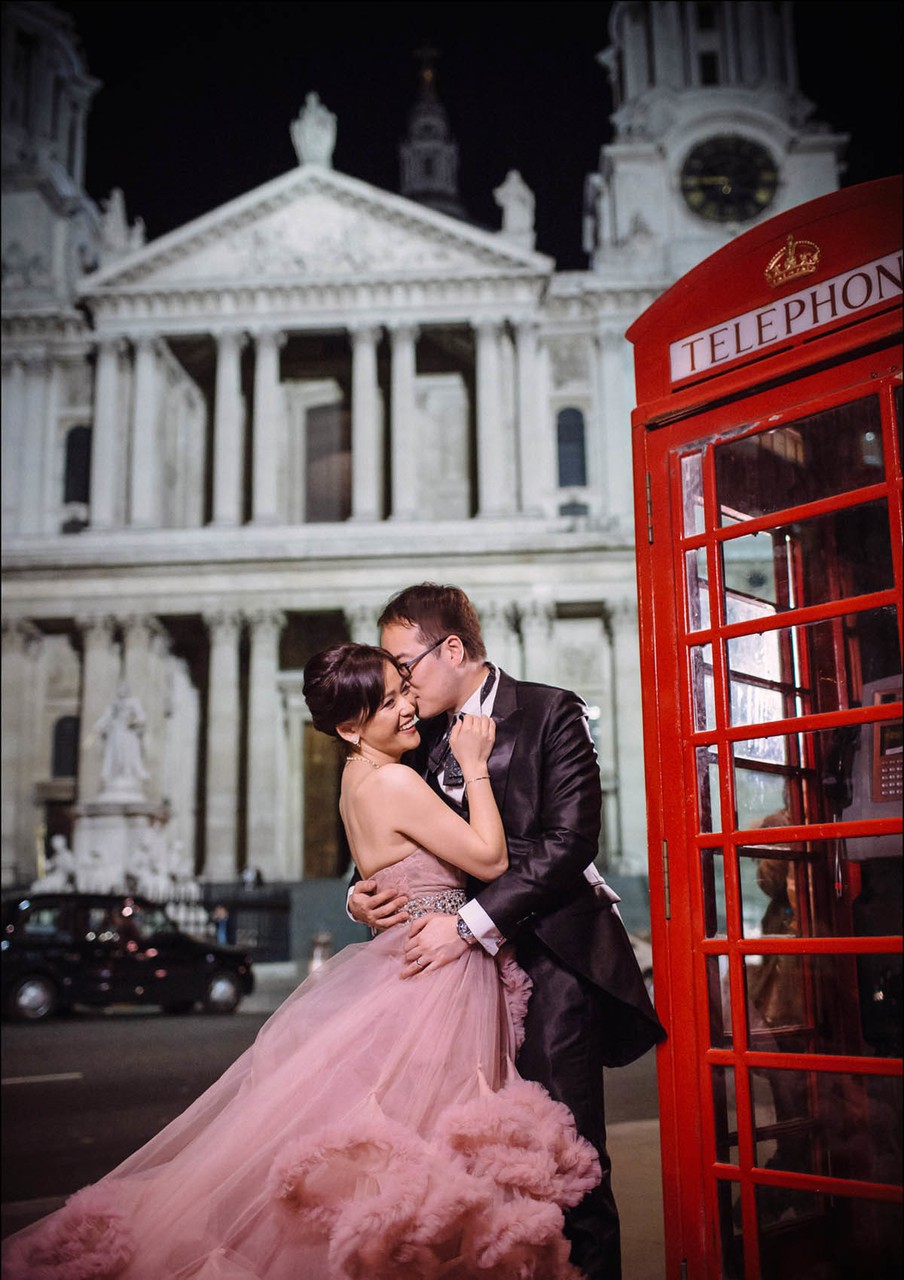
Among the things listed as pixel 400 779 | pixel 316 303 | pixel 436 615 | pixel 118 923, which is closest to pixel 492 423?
pixel 316 303

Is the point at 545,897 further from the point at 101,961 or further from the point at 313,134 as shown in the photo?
the point at 313,134

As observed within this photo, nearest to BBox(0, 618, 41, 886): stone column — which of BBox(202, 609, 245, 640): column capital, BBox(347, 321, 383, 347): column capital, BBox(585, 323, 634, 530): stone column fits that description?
BBox(202, 609, 245, 640): column capital

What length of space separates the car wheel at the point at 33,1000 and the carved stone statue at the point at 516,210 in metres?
26.9

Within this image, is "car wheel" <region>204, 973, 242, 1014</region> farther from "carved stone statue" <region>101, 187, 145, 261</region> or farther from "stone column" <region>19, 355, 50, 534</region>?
→ "carved stone statue" <region>101, 187, 145, 261</region>

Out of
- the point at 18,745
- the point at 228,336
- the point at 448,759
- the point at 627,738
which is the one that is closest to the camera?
the point at 448,759

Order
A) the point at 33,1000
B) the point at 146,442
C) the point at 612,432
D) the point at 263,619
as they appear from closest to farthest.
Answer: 1. the point at 33,1000
2. the point at 263,619
3. the point at 612,432
4. the point at 146,442

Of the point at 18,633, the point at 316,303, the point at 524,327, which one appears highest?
the point at 316,303

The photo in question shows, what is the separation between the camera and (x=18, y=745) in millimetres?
33969

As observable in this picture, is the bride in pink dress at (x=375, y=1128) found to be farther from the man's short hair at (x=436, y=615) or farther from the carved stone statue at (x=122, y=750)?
the carved stone statue at (x=122, y=750)

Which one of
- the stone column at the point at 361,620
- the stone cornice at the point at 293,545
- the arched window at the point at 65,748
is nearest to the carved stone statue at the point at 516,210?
the stone cornice at the point at 293,545

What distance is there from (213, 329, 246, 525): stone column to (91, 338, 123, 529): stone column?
9.45ft

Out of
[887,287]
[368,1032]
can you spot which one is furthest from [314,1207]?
[887,287]

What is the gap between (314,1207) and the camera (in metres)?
3.13

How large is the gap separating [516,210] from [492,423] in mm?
6307
